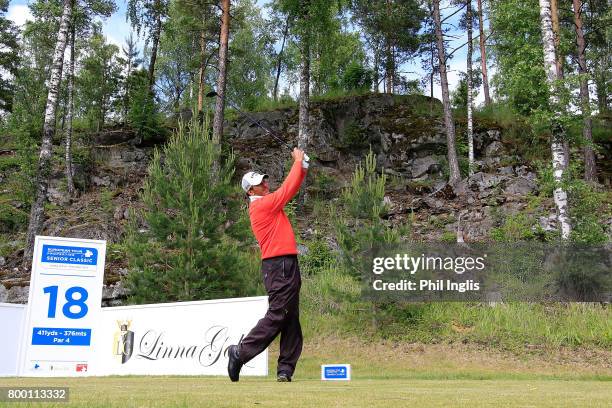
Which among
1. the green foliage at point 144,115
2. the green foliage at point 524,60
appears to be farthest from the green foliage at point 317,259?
the green foliage at point 144,115

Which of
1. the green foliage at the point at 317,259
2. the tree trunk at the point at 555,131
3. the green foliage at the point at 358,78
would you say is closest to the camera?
the tree trunk at the point at 555,131

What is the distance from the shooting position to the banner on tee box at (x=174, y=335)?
9.56m

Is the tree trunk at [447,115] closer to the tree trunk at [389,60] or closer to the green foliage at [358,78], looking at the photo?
the tree trunk at [389,60]

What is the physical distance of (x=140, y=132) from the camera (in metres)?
26.4

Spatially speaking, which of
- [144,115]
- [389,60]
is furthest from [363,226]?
Result: [389,60]

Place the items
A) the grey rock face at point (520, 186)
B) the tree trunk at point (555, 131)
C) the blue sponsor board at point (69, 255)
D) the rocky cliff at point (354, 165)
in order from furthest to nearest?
the grey rock face at point (520, 186)
the rocky cliff at point (354, 165)
the tree trunk at point (555, 131)
the blue sponsor board at point (69, 255)

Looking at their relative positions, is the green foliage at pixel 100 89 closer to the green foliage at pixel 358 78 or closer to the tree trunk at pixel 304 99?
the tree trunk at pixel 304 99

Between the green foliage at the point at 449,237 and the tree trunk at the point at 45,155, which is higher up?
the tree trunk at the point at 45,155

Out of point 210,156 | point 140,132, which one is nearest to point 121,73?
point 140,132

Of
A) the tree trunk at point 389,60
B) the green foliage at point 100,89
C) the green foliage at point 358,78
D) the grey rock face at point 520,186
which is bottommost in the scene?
the grey rock face at point 520,186

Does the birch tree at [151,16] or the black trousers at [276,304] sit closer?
the black trousers at [276,304]

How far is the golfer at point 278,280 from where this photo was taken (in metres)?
5.41

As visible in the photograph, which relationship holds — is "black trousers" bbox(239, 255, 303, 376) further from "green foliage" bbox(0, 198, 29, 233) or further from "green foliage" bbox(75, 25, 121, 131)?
"green foliage" bbox(75, 25, 121, 131)

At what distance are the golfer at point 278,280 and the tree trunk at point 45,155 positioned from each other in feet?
45.3
